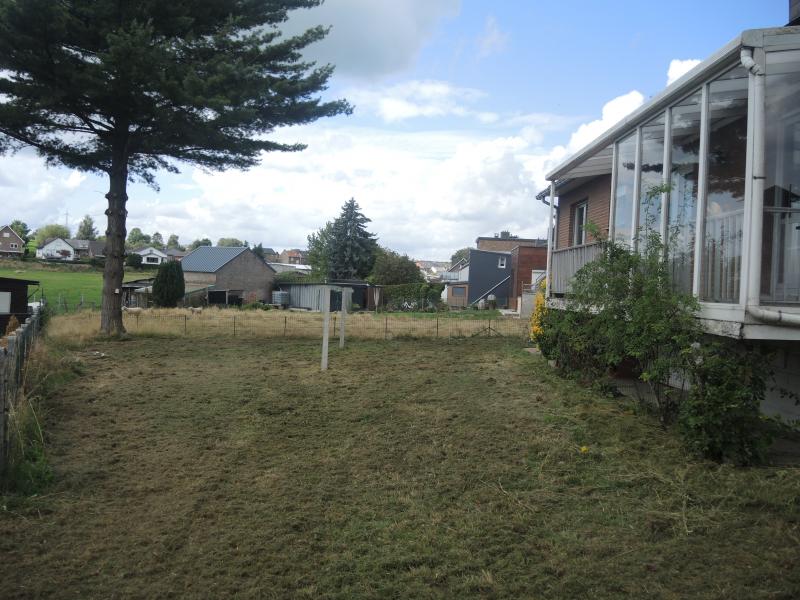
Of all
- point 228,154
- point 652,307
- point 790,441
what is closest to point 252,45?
point 228,154

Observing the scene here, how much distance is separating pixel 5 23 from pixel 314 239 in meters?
58.0

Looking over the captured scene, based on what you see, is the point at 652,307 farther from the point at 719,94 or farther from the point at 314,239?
the point at 314,239

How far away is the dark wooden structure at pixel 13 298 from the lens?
16.4 meters

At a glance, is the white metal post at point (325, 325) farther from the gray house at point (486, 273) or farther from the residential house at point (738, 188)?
the gray house at point (486, 273)

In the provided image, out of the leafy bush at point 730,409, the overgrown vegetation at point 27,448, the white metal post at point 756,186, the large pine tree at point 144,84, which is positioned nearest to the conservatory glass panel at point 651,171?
the white metal post at point 756,186

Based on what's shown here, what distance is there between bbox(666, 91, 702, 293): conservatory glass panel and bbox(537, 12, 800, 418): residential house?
0.01 metres

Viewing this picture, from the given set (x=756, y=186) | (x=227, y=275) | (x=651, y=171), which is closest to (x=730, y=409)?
(x=756, y=186)

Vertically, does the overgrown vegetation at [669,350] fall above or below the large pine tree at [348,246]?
below

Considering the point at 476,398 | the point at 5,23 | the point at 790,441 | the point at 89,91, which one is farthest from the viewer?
the point at 89,91

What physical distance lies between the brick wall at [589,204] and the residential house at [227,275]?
36.8 meters

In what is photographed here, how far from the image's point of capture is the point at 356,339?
17625 millimetres

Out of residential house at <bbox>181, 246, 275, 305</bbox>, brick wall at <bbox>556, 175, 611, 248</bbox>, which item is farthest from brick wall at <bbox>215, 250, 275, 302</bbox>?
brick wall at <bbox>556, 175, 611, 248</bbox>

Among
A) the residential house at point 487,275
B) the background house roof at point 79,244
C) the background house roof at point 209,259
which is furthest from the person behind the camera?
the background house roof at point 79,244

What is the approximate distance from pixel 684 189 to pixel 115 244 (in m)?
15.7
